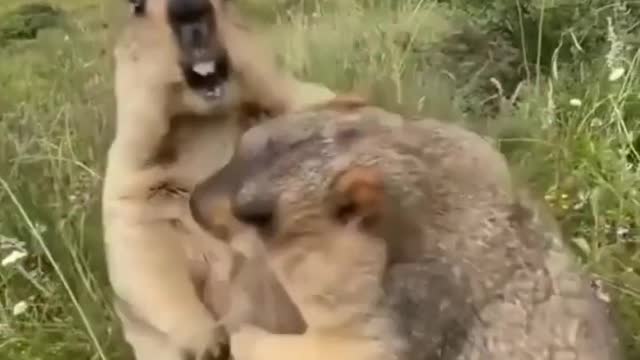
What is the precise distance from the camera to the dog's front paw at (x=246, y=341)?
2297 mm

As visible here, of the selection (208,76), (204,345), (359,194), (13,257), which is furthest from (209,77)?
(13,257)

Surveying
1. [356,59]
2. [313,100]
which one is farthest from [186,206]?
[356,59]

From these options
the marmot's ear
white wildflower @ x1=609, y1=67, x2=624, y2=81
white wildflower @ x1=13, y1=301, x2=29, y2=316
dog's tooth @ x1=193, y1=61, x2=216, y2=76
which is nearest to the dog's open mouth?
dog's tooth @ x1=193, y1=61, x2=216, y2=76

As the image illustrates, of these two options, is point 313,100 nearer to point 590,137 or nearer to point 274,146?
point 274,146

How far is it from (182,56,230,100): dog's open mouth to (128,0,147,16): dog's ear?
13cm

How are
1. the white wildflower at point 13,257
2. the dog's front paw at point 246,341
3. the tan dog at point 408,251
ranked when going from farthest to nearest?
the white wildflower at point 13,257
the dog's front paw at point 246,341
the tan dog at point 408,251

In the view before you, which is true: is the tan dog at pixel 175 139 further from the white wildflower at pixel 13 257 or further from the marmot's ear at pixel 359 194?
the white wildflower at pixel 13 257

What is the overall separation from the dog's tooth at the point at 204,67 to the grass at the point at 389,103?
461mm

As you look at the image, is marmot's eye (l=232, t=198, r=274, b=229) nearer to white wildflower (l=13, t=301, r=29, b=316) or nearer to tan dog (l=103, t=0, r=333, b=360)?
tan dog (l=103, t=0, r=333, b=360)

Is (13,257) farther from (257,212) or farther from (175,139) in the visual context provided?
(257,212)

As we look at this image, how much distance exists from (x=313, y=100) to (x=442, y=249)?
66 centimetres

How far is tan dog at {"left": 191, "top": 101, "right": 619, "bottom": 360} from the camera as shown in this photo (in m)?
2.12

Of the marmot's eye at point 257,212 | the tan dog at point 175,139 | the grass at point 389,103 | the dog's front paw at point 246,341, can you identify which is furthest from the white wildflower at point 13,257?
the marmot's eye at point 257,212

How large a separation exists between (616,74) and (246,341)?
1911 mm
